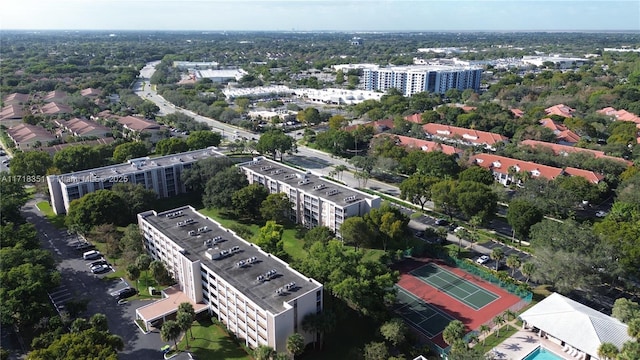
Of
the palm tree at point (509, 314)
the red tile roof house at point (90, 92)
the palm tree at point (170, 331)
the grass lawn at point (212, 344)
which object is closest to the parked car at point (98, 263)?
the grass lawn at point (212, 344)

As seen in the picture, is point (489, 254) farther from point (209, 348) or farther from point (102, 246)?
point (102, 246)

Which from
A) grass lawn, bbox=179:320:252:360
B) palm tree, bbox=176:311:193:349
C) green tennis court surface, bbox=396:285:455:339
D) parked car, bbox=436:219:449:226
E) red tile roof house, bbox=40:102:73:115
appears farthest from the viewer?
red tile roof house, bbox=40:102:73:115

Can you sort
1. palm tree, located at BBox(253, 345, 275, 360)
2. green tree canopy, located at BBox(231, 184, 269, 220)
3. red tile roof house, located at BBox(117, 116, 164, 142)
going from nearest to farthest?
palm tree, located at BBox(253, 345, 275, 360), green tree canopy, located at BBox(231, 184, 269, 220), red tile roof house, located at BBox(117, 116, 164, 142)

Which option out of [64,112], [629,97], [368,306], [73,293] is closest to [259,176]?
[73,293]

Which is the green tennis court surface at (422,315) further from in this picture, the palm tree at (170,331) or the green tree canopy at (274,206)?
the palm tree at (170,331)

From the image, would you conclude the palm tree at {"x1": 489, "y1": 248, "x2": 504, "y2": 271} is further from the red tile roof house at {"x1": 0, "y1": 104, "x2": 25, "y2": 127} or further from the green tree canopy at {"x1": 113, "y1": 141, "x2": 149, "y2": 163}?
the red tile roof house at {"x1": 0, "y1": 104, "x2": 25, "y2": 127}

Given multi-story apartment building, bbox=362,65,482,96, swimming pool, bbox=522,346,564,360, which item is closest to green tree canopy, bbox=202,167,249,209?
swimming pool, bbox=522,346,564,360
